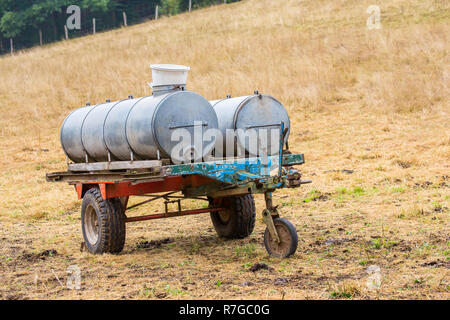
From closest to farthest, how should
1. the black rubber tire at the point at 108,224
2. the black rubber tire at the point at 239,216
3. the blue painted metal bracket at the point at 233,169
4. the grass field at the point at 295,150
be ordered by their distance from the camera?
the grass field at the point at 295,150 < the blue painted metal bracket at the point at 233,169 < the black rubber tire at the point at 108,224 < the black rubber tire at the point at 239,216

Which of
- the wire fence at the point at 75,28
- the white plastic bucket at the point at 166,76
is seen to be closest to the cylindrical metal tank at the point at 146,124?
the white plastic bucket at the point at 166,76

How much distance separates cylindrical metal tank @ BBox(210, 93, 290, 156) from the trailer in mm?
393

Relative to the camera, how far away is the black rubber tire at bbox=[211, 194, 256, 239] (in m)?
8.59

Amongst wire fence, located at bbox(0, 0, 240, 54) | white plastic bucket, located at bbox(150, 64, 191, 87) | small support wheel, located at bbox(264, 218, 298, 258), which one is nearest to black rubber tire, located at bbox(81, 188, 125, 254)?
white plastic bucket, located at bbox(150, 64, 191, 87)

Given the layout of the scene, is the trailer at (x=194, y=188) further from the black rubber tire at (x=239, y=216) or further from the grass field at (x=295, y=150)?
the grass field at (x=295, y=150)

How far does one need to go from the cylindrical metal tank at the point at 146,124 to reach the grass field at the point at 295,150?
1422 millimetres

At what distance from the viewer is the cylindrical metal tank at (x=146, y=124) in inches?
276

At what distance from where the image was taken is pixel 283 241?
7.04 m

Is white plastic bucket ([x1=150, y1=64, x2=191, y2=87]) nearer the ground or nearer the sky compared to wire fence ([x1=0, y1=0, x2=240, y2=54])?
nearer the ground

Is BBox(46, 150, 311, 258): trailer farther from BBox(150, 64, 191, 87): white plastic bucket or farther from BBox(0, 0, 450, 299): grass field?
BBox(150, 64, 191, 87): white plastic bucket

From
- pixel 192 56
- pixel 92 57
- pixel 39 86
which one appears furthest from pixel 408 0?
pixel 39 86

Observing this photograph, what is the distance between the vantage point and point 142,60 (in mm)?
26641

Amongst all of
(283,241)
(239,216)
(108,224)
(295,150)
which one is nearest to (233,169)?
(283,241)
